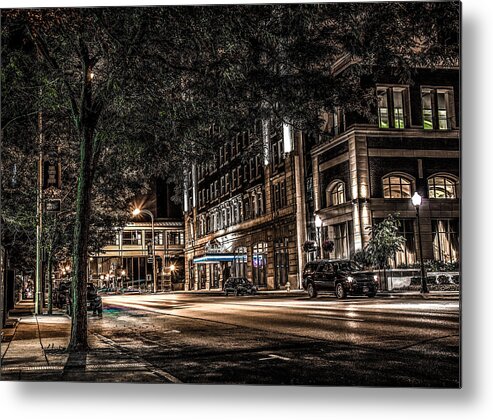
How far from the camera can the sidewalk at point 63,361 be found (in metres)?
9.09

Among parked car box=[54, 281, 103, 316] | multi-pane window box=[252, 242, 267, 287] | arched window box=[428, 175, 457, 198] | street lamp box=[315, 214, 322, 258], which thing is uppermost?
arched window box=[428, 175, 457, 198]

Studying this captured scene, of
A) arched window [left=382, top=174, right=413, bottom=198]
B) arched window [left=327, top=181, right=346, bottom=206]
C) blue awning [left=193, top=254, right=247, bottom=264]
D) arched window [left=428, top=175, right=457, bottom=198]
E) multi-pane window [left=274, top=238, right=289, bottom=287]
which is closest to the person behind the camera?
arched window [left=428, top=175, right=457, bottom=198]

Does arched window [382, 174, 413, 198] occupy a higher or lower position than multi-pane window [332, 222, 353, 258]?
higher

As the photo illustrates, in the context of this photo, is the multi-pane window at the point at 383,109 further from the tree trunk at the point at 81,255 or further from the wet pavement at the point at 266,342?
the tree trunk at the point at 81,255

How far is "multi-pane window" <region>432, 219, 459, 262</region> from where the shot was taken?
28.1ft

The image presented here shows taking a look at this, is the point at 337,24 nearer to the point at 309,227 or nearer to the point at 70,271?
the point at 309,227

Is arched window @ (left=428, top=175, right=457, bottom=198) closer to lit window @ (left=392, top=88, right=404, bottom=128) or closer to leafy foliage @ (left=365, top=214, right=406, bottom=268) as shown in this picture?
leafy foliage @ (left=365, top=214, right=406, bottom=268)

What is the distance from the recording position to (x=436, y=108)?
8844 mm

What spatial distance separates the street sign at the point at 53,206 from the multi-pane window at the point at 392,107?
201 inches

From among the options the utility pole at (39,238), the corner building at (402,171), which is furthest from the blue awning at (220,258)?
the utility pole at (39,238)

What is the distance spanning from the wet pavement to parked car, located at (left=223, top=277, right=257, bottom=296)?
16cm

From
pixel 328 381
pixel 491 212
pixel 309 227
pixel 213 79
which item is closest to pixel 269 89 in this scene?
pixel 213 79

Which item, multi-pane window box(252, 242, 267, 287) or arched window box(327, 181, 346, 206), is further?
multi-pane window box(252, 242, 267, 287)

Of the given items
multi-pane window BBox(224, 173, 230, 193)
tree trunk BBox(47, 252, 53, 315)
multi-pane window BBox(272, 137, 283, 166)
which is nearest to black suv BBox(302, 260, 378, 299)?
multi-pane window BBox(272, 137, 283, 166)
